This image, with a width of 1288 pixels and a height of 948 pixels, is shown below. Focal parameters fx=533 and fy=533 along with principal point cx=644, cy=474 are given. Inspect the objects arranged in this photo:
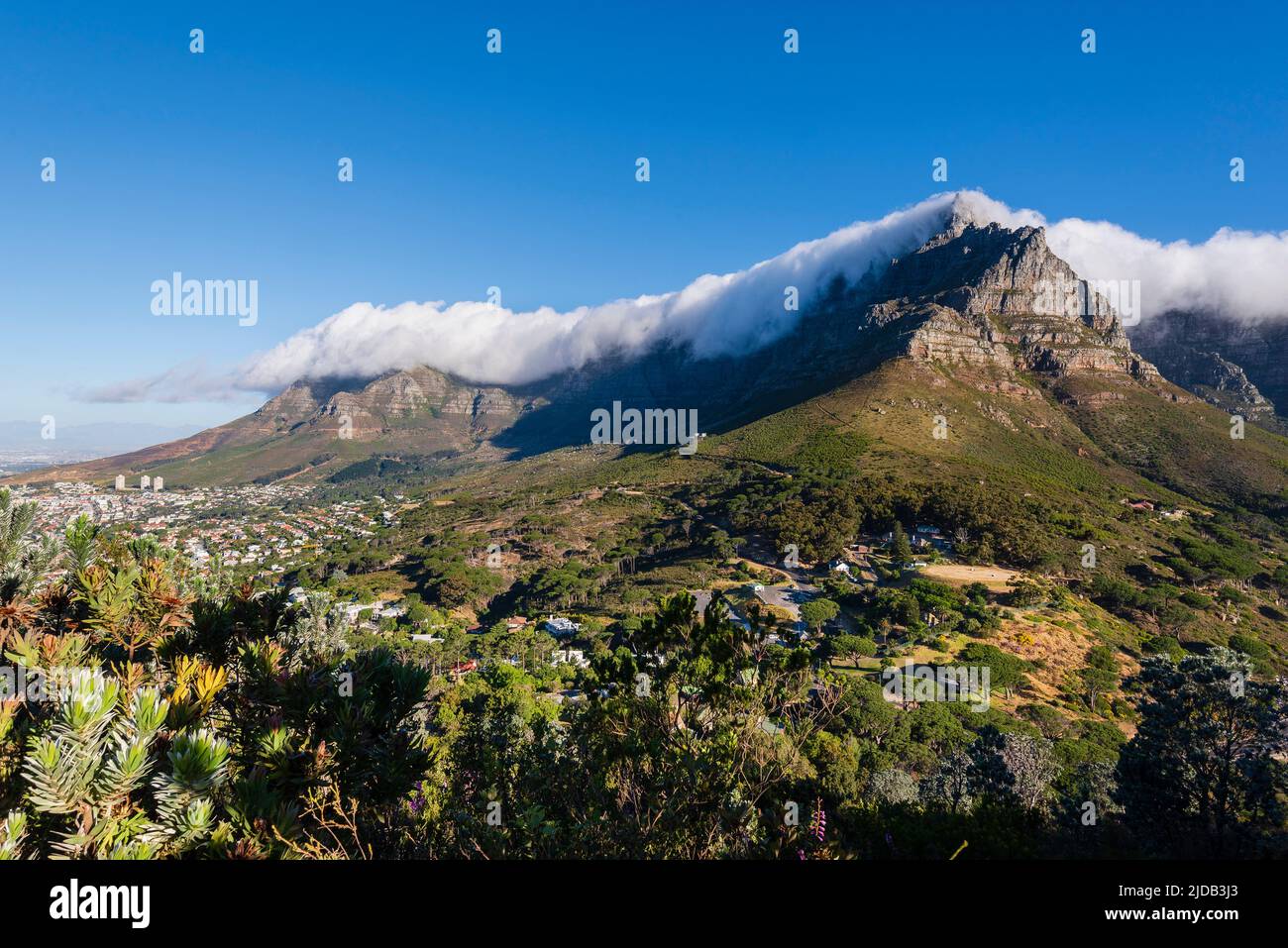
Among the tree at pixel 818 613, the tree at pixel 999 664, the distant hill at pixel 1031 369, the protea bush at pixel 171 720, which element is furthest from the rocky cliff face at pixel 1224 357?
the protea bush at pixel 171 720

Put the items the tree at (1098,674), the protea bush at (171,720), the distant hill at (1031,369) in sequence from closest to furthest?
the protea bush at (171,720) → the tree at (1098,674) → the distant hill at (1031,369)

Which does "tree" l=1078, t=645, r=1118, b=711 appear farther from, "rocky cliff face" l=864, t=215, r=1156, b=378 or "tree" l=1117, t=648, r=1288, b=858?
"rocky cliff face" l=864, t=215, r=1156, b=378

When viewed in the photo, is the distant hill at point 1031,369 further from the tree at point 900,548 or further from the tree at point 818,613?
the tree at point 818,613

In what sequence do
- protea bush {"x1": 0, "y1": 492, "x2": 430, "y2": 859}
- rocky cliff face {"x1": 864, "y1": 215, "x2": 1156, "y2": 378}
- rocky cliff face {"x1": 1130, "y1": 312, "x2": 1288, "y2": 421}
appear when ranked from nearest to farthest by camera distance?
protea bush {"x1": 0, "y1": 492, "x2": 430, "y2": 859}, rocky cliff face {"x1": 864, "y1": 215, "x2": 1156, "y2": 378}, rocky cliff face {"x1": 1130, "y1": 312, "x2": 1288, "y2": 421}

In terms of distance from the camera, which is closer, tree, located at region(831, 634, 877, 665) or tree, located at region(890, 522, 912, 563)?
tree, located at region(831, 634, 877, 665)

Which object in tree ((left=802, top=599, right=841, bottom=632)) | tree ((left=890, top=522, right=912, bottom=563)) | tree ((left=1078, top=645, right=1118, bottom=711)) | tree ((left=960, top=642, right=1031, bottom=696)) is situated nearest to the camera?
tree ((left=1078, top=645, right=1118, bottom=711))

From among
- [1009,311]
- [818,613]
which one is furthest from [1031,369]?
[818,613]

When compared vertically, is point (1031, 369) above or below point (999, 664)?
above

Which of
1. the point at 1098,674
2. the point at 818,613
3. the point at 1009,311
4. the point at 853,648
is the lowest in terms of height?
the point at 1098,674

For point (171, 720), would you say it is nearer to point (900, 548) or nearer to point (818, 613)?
point (818, 613)

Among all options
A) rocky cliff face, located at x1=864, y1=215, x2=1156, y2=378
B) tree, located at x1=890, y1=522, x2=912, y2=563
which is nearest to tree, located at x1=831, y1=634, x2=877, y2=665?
tree, located at x1=890, y1=522, x2=912, y2=563
